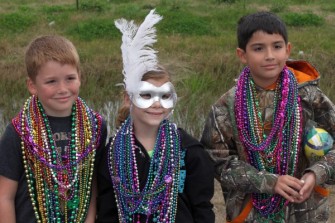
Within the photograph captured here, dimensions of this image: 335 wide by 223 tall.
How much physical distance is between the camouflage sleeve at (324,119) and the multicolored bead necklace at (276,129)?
9 cm

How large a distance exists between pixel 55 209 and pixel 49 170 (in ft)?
0.68

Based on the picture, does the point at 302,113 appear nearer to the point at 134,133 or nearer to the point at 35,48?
the point at 134,133

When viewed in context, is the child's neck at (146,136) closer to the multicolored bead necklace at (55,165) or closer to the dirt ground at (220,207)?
the multicolored bead necklace at (55,165)

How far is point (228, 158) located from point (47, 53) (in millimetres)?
1127

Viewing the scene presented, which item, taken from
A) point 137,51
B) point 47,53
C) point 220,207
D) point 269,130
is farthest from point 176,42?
point 47,53

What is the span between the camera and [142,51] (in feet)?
9.20

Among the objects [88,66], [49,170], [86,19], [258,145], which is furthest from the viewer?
[86,19]

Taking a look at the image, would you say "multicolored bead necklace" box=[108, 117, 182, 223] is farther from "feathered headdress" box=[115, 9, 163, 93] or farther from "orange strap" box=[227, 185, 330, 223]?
"orange strap" box=[227, 185, 330, 223]

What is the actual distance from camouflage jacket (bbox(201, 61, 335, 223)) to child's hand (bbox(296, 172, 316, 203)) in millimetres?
33

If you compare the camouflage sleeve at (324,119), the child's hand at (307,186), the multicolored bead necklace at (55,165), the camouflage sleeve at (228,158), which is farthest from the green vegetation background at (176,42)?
the child's hand at (307,186)

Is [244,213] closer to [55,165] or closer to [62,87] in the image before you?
[55,165]

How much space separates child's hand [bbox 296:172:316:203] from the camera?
9.43 ft

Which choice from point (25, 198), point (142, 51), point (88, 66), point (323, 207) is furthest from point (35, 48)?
point (88, 66)

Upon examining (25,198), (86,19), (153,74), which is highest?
(86,19)
